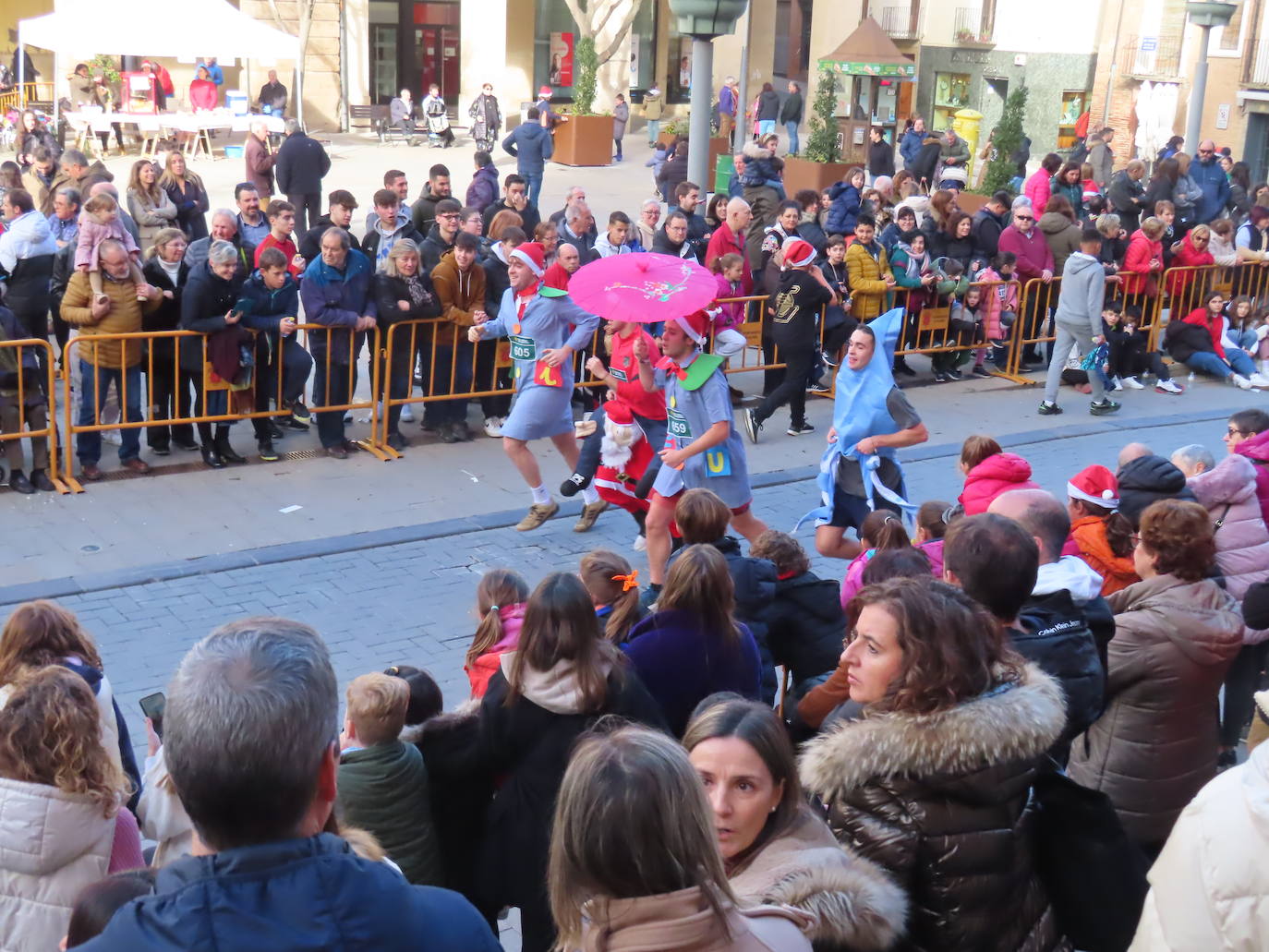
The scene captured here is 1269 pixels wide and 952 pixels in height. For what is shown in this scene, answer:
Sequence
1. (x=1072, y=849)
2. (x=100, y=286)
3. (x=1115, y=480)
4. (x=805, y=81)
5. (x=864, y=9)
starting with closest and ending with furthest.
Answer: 1. (x=1072, y=849)
2. (x=1115, y=480)
3. (x=100, y=286)
4. (x=864, y=9)
5. (x=805, y=81)

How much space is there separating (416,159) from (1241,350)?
67.0 ft

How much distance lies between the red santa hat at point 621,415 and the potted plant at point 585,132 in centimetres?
2302

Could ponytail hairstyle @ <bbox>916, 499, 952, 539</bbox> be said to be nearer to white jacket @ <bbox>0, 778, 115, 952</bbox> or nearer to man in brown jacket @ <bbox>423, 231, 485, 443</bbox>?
white jacket @ <bbox>0, 778, 115, 952</bbox>

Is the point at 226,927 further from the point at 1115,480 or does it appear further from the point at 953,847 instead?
the point at 1115,480

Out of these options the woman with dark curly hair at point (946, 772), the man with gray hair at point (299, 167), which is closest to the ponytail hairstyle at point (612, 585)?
the woman with dark curly hair at point (946, 772)

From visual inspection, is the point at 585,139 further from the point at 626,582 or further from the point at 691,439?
the point at 626,582

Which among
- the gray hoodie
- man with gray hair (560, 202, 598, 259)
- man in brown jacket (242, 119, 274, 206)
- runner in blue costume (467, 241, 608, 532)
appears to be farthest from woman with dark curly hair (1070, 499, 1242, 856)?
man in brown jacket (242, 119, 274, 206)

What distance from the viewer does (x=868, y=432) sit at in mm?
8227

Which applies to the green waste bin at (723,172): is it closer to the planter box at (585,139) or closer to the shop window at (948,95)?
the planter box at (585,139)

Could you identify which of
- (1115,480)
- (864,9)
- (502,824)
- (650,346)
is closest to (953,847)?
(502,824)

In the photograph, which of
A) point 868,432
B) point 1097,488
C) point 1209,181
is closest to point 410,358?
point 868,432

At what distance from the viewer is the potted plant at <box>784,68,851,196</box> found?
80.7ft

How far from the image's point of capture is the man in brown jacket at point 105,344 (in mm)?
10016

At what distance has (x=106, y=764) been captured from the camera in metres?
3.77
